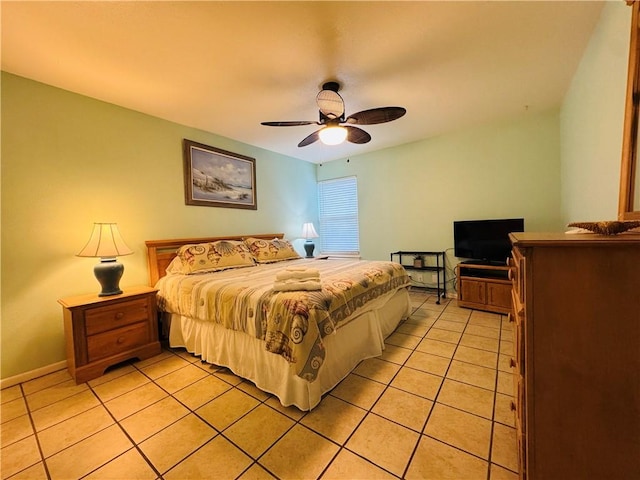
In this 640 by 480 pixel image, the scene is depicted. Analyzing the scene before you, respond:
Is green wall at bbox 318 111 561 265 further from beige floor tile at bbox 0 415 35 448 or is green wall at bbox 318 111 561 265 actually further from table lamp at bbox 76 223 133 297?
beige floor tile at bbox 0 415 35 448

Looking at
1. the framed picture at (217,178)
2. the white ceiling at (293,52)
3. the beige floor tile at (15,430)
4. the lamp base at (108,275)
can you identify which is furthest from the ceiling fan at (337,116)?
the beige floor tile at (15,430)

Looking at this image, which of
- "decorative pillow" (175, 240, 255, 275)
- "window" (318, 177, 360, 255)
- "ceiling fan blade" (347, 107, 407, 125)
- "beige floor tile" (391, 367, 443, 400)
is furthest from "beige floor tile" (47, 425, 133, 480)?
"window" (318, 177, 360, 255)

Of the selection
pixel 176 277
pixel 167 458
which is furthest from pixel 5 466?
pixel 176 277

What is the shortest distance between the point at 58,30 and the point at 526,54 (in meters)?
3.37

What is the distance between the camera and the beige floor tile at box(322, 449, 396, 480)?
1.19m

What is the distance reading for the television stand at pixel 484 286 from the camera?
122 inches

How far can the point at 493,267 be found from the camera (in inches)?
126

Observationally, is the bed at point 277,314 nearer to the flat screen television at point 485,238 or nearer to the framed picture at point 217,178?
the framed picture at point 217,178

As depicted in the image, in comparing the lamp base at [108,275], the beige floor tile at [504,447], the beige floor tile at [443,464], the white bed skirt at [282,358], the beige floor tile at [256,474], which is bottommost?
the beige floor tile at [256,474]

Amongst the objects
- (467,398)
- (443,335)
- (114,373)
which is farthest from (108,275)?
(443,335)

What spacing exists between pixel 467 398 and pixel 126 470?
6.51ft

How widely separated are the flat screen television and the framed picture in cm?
307

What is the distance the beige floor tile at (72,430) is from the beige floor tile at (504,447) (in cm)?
220

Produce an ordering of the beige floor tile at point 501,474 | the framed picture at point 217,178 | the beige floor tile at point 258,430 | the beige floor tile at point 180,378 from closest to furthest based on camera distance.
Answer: the beige floor tile at point 501,474
the beige floor tile at point 258,430
the beige floor tile at point 180,378
the framed picture at point 217,178
